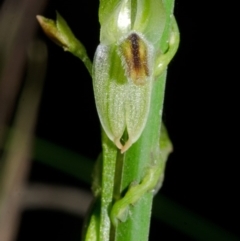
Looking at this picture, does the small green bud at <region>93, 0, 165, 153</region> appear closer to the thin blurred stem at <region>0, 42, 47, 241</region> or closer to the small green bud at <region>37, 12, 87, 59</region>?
the small green bud at <region>37, 12, 87, 59</region>

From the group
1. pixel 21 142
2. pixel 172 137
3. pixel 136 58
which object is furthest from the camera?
pixel 172 137

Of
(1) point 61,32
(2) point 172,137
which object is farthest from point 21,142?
(1) point 61,32

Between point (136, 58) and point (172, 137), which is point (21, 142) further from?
point (136, 58)

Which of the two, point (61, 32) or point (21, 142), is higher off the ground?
point (61, 32)

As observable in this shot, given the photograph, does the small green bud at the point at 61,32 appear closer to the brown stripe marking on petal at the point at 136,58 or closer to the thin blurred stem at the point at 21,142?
the brown stripe marking on petal at the point at 136,58

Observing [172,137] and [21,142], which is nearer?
[21,142]

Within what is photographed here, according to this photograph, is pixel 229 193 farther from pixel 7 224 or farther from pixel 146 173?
pixel 146 173

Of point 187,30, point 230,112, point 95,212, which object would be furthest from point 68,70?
point 95,212

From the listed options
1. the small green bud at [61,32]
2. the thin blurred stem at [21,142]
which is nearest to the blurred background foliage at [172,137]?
the thin blurred stem at [21,142]

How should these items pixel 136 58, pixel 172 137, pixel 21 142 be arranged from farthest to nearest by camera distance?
pixel 172 137 → pixel 21 142 → pixel 136 58
